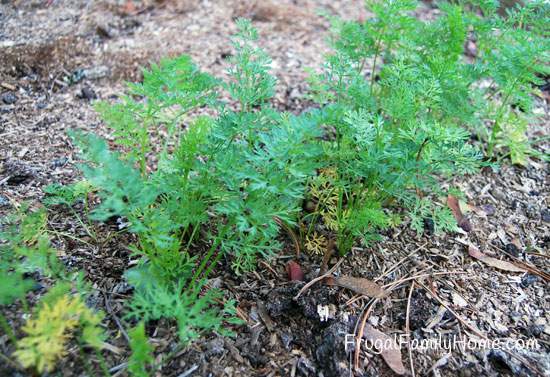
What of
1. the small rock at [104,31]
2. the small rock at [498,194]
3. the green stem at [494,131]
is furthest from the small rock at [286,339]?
the small rock at [104,31]

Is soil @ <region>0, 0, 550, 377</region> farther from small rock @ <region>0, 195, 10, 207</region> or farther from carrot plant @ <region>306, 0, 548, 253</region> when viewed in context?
carrot plant @ <region>306, 0, 548, 253</region>

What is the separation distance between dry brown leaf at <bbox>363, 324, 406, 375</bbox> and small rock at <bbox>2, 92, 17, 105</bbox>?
2.38 m

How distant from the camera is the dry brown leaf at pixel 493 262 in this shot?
7.75ft

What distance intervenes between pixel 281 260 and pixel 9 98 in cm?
193

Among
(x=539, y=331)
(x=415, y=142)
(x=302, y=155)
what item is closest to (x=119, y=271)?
(x=302, y=155)

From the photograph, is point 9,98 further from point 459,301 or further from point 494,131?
point 494,131

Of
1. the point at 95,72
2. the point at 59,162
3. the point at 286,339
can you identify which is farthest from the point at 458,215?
the point at 95,72

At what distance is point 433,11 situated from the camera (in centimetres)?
446

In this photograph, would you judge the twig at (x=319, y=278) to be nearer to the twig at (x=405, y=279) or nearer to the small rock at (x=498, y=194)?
the twig at (x=405, y=279)

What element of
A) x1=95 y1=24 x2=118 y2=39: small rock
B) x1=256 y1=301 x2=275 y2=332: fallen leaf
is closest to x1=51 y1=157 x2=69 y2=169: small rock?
x1=256 y1=301 x2=275 y2=332: fallen leaf

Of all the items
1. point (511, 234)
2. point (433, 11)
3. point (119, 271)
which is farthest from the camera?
point (433, 11)

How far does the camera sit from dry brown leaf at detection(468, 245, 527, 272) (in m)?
2.36

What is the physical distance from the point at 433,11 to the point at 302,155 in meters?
3.31

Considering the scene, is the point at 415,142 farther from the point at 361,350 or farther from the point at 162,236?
the point at 162,236
